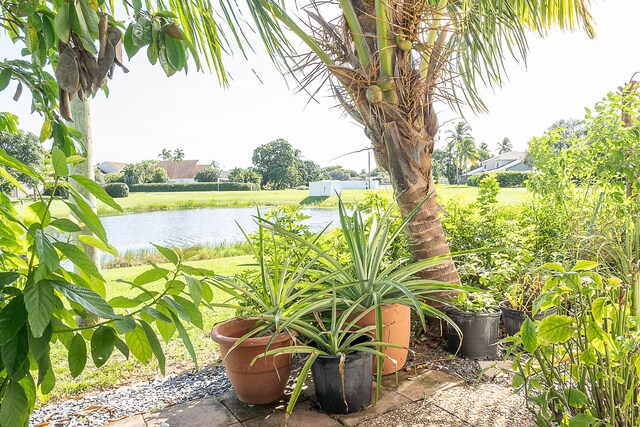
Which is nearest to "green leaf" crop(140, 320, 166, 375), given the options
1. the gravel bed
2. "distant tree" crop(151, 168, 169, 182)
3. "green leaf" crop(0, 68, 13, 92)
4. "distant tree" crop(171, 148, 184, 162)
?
"green leaf" crop(0, 68, 13, 92)

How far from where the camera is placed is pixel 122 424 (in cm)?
183

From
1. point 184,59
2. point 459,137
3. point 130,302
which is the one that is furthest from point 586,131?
point 459,137

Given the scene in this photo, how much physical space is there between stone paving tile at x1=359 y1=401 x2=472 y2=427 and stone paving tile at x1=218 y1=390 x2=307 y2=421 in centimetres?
42

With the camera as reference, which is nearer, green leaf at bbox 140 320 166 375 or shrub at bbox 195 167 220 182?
green leaf at bbox 140 320 166 375

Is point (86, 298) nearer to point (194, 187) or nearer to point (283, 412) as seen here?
point (283, 412)

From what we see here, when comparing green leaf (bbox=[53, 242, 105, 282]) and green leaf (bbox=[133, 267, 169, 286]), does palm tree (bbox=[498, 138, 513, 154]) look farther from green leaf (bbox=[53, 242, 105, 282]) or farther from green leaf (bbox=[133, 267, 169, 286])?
green leaf (bbox=[53, 242, 105, 282])

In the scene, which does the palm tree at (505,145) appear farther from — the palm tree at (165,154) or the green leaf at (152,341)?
the green leaf at (152,341)

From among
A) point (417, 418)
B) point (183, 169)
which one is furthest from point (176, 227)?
point (183, 169)

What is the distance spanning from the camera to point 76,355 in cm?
80

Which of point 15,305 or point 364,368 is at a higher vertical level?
point 15,305

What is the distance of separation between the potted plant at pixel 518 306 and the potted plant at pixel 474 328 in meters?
0.16

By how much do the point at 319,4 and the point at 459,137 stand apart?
6175 centimetres

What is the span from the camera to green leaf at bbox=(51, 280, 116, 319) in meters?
0.67

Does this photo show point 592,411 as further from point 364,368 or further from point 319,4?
point 319,4
